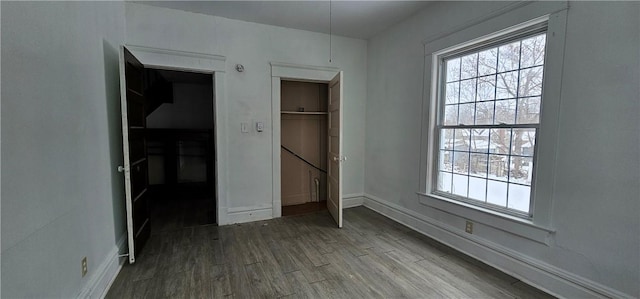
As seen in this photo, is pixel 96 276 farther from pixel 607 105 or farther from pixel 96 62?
pixel 607 105

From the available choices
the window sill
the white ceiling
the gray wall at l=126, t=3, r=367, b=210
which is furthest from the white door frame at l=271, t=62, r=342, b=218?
the window sill

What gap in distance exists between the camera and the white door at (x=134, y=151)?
233 centimetres

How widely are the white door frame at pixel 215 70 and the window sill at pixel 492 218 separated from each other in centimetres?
259

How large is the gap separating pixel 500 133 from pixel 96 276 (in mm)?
3553

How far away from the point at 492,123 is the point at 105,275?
3618mm

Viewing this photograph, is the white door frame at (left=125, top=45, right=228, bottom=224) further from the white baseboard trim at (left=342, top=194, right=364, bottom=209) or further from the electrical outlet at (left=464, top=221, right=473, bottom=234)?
the electrical outlet at (left=464, top=221, right=473, bottom=234)

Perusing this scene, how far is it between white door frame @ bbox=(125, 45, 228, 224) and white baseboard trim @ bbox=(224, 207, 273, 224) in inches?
3.1

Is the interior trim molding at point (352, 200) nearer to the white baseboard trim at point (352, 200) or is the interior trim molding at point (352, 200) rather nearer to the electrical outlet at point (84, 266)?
the white baseboard trim at point (352, 200)

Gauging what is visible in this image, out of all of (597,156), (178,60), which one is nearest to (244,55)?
(178,60)

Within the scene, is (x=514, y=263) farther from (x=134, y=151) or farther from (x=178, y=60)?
(x=178, y=60)

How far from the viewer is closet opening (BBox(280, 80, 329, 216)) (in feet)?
14.6

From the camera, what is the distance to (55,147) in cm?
149

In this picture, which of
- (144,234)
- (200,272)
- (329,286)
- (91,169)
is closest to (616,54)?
(329,286)

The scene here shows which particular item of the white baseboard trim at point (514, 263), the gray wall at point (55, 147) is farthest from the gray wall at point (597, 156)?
the gray wall at point (55, 147)
